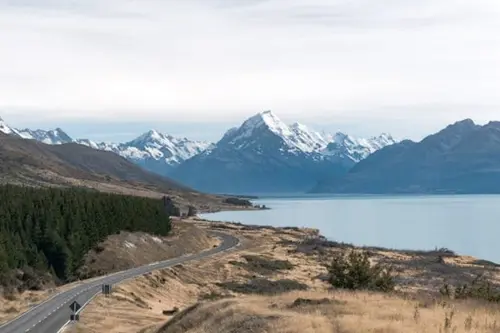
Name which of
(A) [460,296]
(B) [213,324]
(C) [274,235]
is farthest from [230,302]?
(C) [274,235]

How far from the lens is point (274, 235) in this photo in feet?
526

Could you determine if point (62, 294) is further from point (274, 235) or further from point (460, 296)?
point (274, 235)

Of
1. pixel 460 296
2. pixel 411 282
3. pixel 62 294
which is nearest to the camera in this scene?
pixel 460 296

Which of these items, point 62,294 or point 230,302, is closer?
point 230,302

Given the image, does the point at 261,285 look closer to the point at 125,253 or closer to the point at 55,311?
the point at 125,253

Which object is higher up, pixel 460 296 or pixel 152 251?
pixel 460 296

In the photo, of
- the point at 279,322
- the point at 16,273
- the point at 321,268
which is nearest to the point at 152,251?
the point at 321,268

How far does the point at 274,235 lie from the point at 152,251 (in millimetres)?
62301

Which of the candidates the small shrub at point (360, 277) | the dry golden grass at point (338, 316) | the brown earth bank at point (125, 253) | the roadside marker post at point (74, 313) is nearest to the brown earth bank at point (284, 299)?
the dry golden grass at point (338, 316)

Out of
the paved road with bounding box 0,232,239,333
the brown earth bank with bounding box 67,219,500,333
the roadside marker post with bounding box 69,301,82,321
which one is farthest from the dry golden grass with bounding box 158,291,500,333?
the roadside marker post with bounding box 69,301,82,321

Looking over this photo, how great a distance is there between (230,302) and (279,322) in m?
7.37

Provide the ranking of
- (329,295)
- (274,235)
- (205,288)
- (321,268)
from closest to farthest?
1. (329,295)
2. (205,288)
3. (321,268)
4. (274,235)

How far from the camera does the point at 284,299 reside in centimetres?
2972

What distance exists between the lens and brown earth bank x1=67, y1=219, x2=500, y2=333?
873 inches
